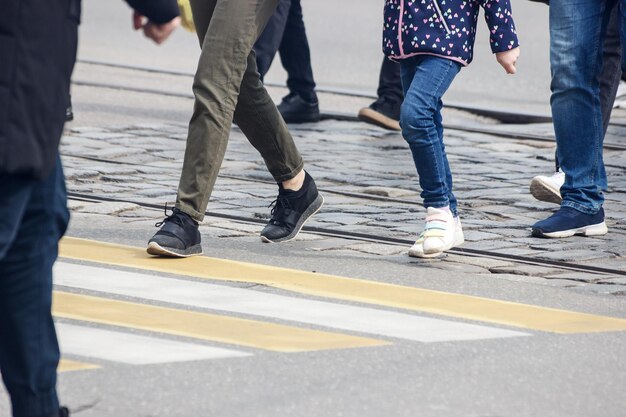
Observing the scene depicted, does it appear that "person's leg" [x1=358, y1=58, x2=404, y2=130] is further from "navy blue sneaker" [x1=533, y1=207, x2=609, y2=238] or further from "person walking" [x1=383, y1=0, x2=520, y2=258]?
"person walking" [x1=383, y1=0, x2=520, y2=258]

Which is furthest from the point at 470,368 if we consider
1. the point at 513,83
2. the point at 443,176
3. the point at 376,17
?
the point at 376,17

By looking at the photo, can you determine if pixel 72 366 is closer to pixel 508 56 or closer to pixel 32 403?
pixel 32 403

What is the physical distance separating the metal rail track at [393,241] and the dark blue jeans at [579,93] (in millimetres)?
656

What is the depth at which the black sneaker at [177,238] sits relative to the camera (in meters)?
5.80

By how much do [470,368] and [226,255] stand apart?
68.3 inches

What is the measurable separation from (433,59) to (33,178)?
2897 mm

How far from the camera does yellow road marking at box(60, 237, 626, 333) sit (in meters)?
5.05

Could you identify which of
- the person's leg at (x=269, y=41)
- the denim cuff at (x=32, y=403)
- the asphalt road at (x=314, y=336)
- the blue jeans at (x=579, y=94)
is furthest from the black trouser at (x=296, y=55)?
the denim cuff at (x=32, y=403)

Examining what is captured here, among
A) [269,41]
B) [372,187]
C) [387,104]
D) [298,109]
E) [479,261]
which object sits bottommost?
[298,109]

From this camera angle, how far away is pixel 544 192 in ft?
23.6

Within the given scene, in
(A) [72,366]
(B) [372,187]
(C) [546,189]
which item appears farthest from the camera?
(B) [372,187]

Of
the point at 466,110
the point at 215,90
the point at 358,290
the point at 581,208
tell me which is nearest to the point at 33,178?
the point at 358,290

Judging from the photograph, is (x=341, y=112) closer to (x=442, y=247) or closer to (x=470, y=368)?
(x=442, y=247)

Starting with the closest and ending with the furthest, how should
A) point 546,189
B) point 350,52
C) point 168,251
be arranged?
point 168,251, point 546,189, point 350,52
